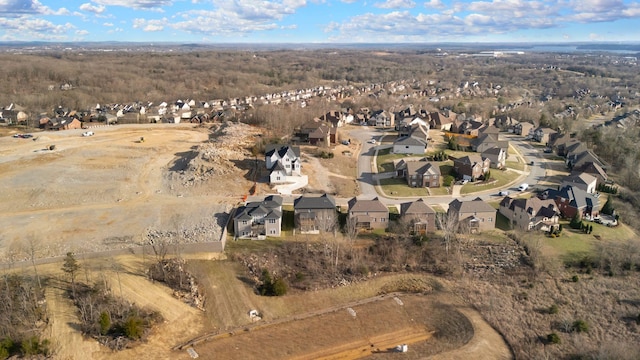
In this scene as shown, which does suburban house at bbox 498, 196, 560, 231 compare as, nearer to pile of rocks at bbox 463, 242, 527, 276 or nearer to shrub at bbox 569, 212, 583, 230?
shrub at bbox 569, 212, 583, 230

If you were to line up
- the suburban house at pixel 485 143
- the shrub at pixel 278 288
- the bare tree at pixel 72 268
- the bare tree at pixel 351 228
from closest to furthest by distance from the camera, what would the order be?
the bare tree at pixel 72 268
the shrub at pixel 278 288
the bare tree at pixel 351 228
the suburban house at pixel 485 143

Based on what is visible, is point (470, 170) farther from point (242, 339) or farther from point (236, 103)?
point (236, 103)

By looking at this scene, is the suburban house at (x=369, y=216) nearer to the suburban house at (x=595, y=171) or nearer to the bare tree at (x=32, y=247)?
the bare tree at (x=32, y=247)

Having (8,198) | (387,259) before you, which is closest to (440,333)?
(387,259)

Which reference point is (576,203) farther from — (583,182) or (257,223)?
(257,223)

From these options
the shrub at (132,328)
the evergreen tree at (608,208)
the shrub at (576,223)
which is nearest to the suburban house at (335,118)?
the evergreen tree at (608,208)

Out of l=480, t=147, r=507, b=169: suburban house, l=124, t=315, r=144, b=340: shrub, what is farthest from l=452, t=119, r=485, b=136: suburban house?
l=124, t=315, r=144, b=340: shrub
